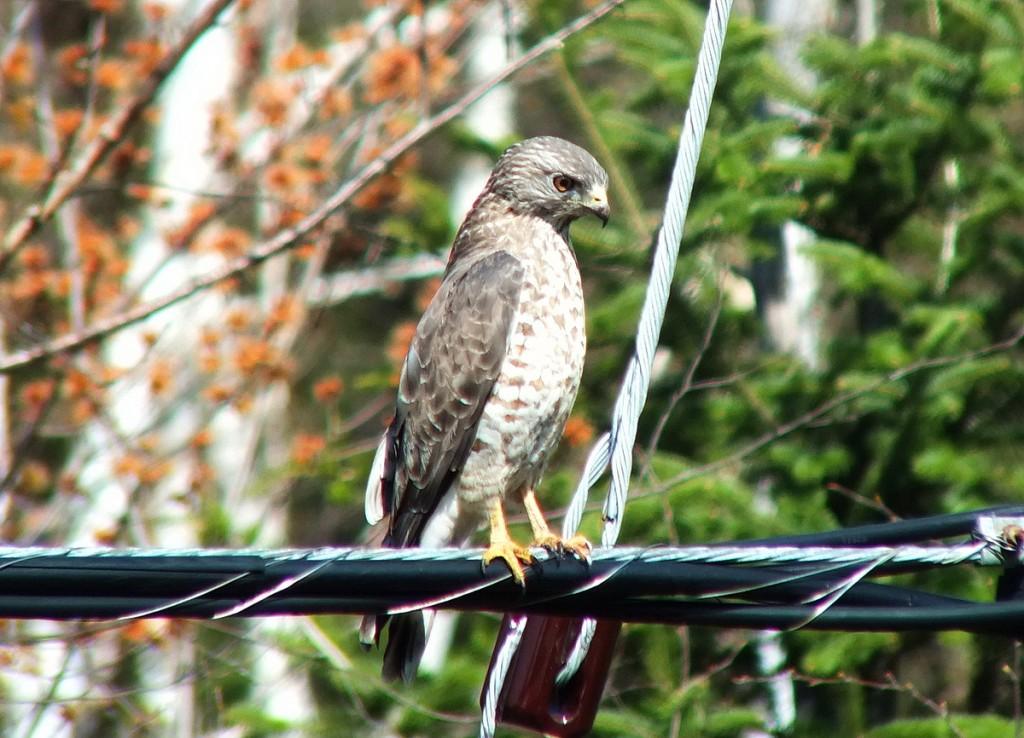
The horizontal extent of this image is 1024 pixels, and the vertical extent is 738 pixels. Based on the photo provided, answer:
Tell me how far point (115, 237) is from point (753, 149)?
4557mm

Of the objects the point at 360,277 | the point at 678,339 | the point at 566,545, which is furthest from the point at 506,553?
the point at 360,277

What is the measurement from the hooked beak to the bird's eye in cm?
8

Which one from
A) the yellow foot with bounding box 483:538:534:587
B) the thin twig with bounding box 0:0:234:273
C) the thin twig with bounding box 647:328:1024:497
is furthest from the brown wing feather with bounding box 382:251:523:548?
the thin twig with bounding box 0:0:234:273

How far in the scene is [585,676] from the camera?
10.1 feet

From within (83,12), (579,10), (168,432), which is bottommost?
(168,432)

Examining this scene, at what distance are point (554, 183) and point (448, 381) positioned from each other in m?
0.77

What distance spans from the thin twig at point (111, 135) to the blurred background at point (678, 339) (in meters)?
0.01

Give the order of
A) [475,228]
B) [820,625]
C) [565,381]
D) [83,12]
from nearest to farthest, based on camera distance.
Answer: [820,625]
[565,381]
[475,228]
[83,12]

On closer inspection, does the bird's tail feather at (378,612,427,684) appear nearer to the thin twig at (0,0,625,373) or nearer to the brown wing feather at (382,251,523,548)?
the brown wing feather at (382,251,523,548)

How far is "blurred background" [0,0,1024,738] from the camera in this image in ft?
16.8

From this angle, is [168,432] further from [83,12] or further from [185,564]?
[185,564]

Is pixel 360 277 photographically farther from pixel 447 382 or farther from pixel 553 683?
pixel 553 683

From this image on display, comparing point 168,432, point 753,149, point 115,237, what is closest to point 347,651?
point 753,149

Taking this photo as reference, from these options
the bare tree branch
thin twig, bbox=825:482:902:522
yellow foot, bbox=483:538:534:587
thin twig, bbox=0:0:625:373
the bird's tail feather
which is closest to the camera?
yellow foot, bbox=483:538:534:587
